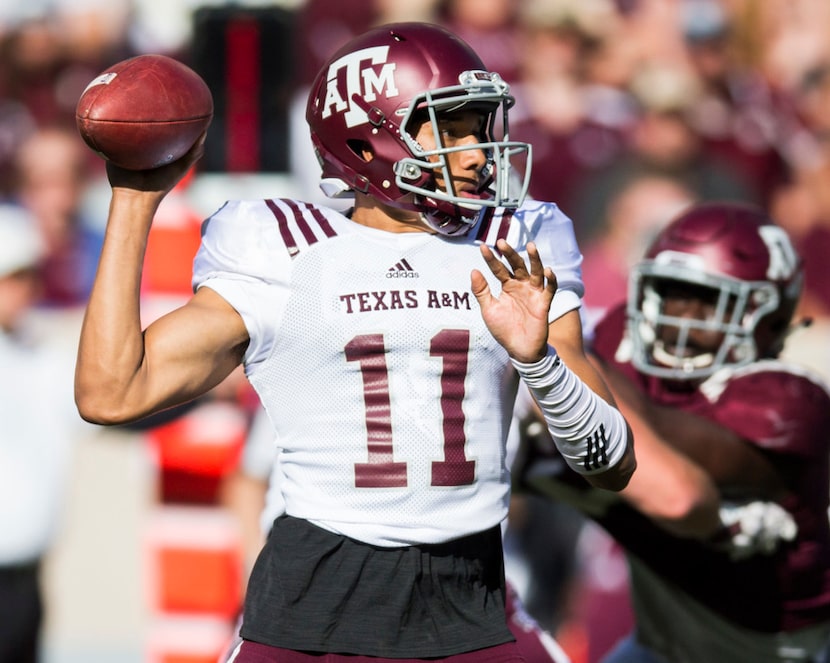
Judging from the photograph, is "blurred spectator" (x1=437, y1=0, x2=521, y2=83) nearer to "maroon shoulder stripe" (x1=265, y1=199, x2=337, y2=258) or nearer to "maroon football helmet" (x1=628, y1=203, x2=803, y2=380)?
"maroon football helmet" (x1=628, y1=203, x2=803, y2=380)

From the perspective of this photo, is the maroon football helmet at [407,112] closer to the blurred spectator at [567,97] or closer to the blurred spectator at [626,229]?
the blurred spectator at [626,229]

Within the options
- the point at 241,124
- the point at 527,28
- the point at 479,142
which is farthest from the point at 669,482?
the point at 527,28

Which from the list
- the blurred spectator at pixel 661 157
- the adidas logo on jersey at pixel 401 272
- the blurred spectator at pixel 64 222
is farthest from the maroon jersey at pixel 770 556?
the blurred spectator at pixel 64 222

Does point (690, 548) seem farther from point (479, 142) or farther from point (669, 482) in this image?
point (479, 142)

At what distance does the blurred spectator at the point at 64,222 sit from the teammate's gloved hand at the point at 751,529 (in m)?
3.86

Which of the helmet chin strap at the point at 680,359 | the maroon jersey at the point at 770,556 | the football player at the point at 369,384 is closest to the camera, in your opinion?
the football player at the point at 369,384

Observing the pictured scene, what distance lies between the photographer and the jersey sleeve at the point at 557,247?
2732mm

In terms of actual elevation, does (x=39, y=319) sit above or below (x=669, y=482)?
below

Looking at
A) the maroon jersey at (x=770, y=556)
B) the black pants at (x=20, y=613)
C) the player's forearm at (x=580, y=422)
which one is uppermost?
the player's forearm at (x=580, y=422)

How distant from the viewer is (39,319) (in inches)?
239

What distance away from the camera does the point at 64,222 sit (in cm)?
672

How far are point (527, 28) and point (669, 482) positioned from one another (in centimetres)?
448

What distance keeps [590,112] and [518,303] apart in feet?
15.8

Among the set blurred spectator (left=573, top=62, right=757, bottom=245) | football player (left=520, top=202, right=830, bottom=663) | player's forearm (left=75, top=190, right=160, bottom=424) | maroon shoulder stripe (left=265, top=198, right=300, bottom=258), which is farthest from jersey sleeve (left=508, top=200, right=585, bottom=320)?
blurred spectator (left=573, top=62, right=757, bottom=245)
